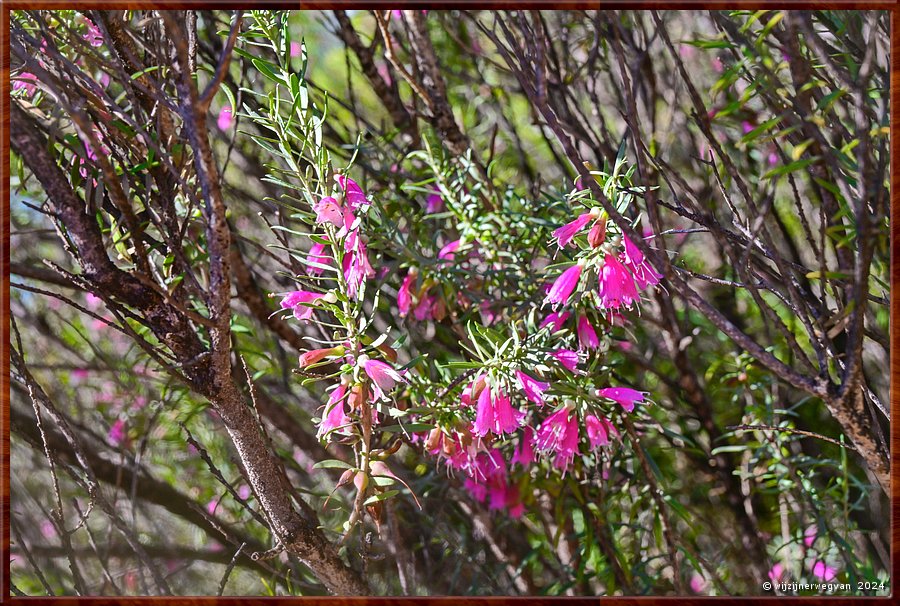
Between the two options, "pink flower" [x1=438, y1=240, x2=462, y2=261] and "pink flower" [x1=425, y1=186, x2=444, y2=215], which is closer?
"pink flower" [x1=438, y1=240, x2=462, y2=261]

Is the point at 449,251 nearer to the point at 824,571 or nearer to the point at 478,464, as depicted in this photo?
the point at 478,464

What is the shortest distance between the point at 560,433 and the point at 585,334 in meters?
0.11

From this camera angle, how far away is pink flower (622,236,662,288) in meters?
0.67

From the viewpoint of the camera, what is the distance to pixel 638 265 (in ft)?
2.23

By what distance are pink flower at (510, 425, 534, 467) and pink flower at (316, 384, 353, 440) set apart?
0.73 ft

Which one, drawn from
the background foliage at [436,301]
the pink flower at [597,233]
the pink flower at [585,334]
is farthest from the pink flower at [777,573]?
the pink flower at [597,233]

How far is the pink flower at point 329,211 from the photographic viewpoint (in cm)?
66

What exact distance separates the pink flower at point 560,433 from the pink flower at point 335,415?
196mm

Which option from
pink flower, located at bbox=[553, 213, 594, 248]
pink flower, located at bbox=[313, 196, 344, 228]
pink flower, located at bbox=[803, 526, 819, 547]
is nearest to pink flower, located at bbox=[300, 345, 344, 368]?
pink flower, located at bbox=[313, 196, 344, 228]

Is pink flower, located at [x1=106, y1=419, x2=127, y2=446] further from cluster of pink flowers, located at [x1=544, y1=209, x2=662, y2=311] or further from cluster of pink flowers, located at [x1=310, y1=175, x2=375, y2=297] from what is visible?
cluster of pink flowers, located at [x1=544, y1=209, x2=662, y2=311]

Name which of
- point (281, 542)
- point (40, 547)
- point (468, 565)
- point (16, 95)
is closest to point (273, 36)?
point (16, 95)

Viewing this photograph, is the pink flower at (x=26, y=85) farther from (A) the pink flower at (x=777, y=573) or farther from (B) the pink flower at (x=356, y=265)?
(A) the pink flower at (x=777, y=573)

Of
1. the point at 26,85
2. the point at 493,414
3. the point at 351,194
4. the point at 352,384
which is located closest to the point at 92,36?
Result: the point at 26,85

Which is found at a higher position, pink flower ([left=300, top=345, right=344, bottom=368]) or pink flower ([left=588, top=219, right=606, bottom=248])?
pink flower ([left=588, top=219, right=606, bottom=248])
